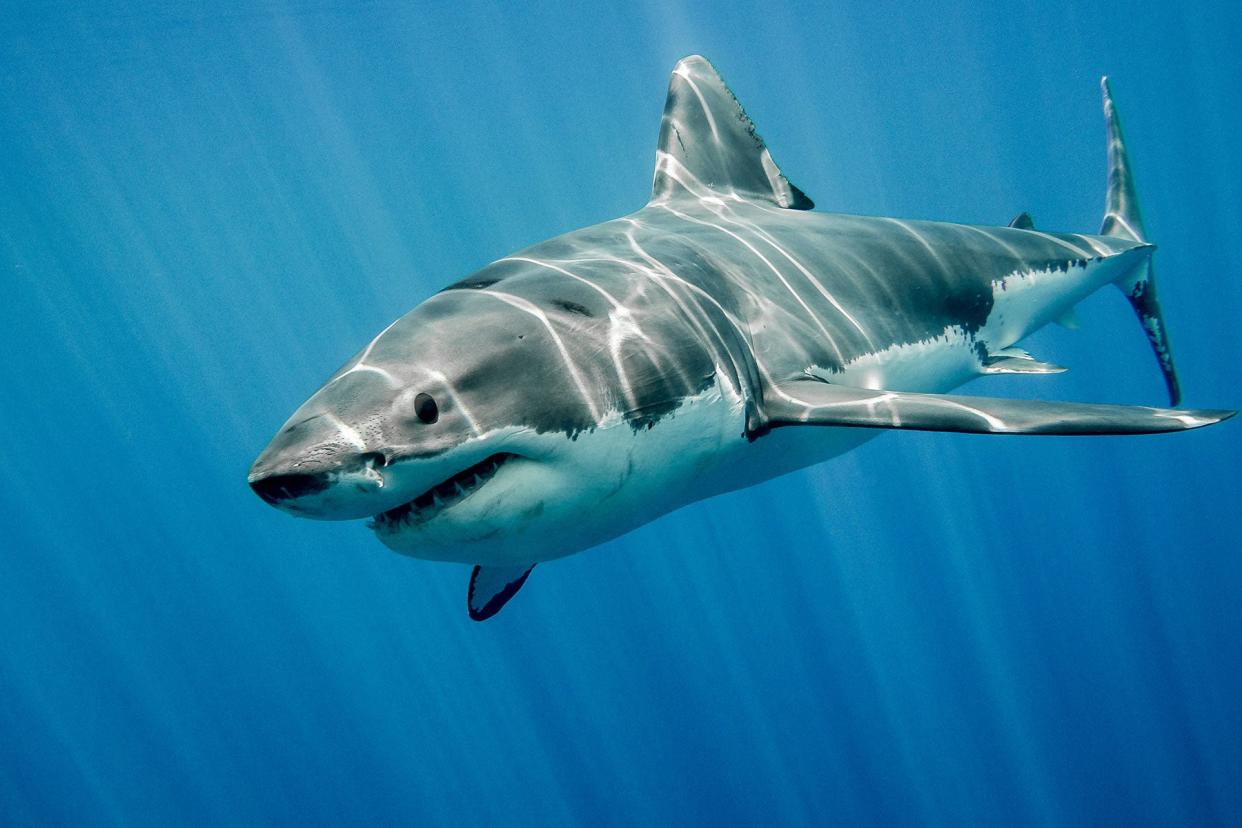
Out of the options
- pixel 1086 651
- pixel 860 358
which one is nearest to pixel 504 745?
pixel 1086 651

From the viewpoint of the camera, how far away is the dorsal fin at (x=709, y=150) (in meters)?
4.70

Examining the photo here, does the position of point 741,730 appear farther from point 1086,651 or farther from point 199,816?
point 199,816

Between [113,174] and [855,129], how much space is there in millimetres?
31175

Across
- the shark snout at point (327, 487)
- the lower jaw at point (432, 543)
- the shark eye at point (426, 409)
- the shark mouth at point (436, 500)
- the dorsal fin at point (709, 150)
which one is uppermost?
the dorsal fin at point (709, 150)

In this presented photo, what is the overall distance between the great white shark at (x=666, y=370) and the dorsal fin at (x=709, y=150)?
0.01 metres

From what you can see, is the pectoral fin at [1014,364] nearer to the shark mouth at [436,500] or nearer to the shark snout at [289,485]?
the shark mouth at [436,500]

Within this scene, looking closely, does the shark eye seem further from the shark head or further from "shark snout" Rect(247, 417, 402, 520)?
"shark snout" Rect(247, 417, 402, 520)

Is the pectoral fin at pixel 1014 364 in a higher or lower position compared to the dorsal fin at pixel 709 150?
lower

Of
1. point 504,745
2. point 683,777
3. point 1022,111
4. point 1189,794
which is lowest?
point 1189,794

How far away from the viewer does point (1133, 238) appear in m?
5.81

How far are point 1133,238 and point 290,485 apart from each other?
6.45 meters

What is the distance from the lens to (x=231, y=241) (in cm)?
3419

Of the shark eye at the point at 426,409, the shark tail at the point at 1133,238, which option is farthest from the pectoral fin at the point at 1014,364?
the shark eye at the point at 426,409

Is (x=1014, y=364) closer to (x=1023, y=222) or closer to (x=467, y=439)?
(x=1023, y=222)
